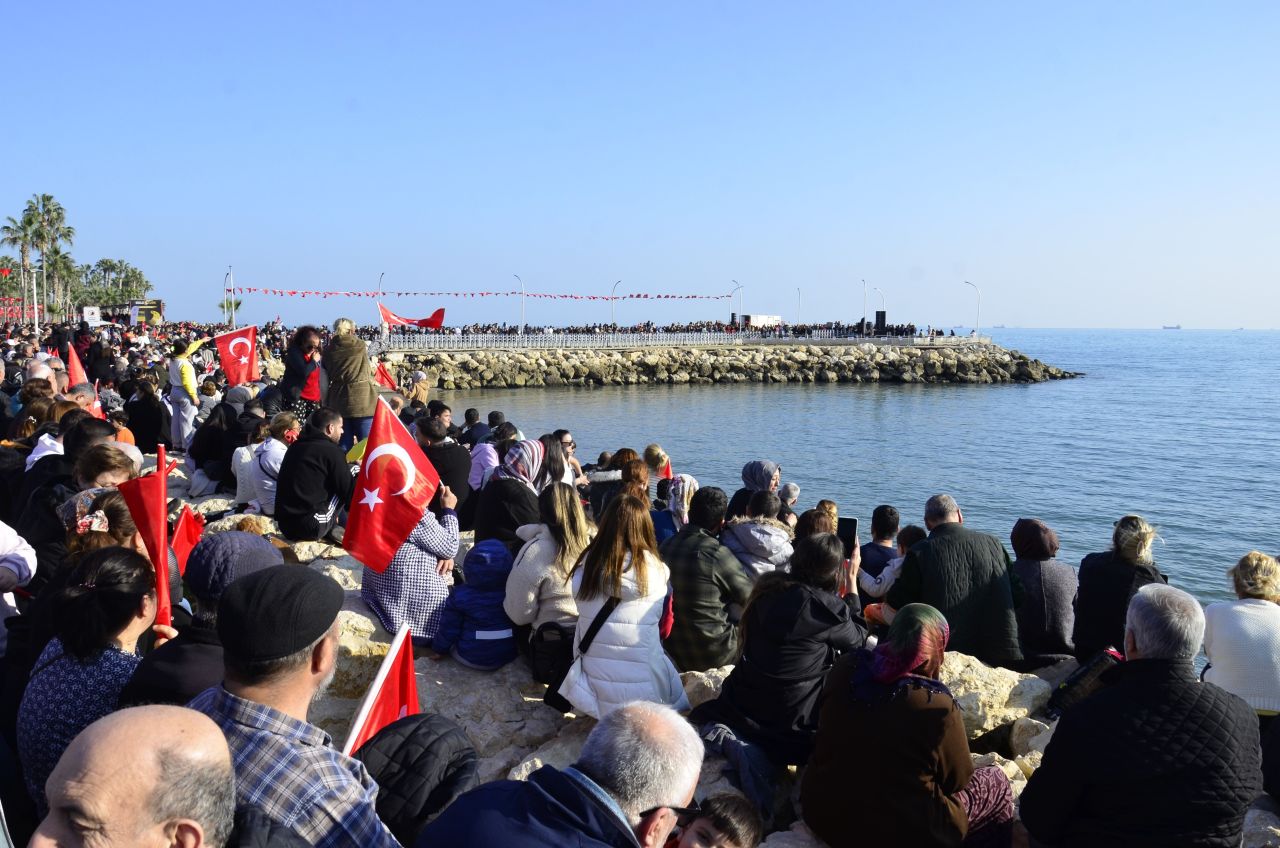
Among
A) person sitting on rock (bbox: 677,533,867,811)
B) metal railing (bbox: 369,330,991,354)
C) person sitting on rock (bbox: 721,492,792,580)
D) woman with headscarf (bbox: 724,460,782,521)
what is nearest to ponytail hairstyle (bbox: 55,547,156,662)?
person sitting on rock (bbox: 677,533,867,811)

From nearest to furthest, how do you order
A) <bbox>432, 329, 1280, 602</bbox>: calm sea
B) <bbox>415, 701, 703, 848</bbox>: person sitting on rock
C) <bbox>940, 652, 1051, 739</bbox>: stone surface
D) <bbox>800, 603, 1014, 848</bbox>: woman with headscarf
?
1. <bbox>415, 701, 703, 848</bbox>: person sitting on rock
2. <bbox>800, 603, 1014, 848</bbox>: woman with headscarf
3. <bbox>940, 652, 1051, 739</bbox>: stone surface
4. <bbox>432, 329, 1280, 602</bbox>: calm sea

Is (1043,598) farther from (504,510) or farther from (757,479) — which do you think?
(504,510)

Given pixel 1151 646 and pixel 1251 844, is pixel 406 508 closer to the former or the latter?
pixel 1151 646

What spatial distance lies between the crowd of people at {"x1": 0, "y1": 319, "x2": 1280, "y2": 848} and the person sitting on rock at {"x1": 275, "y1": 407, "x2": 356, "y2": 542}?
0.02 m

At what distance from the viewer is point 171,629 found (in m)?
4.21

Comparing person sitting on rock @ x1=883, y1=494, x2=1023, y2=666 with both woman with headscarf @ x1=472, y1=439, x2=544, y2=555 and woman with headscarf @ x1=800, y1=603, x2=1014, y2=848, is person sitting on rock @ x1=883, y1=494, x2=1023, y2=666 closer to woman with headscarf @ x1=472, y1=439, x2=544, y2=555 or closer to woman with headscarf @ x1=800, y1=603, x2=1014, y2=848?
woman with headscarf @ x1=800, y1=603, x2=1014, y2=848

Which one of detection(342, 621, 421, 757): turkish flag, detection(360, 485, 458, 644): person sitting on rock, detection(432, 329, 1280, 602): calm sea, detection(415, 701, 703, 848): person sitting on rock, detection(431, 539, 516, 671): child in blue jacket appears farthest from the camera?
detection(432, 329, 1280, 602): calm sea

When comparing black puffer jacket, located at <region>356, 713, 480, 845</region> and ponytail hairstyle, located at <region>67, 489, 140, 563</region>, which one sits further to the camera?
ponytail hairstyle, located at <region>67, 489, 140, 563</region>

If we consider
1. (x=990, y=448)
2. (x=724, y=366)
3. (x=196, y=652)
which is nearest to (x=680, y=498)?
(x=196, y=652)

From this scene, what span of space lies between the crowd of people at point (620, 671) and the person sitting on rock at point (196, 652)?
0.01 meters

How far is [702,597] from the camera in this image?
5590mm

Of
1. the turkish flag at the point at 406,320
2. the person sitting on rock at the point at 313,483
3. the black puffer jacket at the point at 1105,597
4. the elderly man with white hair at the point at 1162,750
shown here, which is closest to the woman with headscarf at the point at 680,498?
the person sitting on rock at the point at 313,483

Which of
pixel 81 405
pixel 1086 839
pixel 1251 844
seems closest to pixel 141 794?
pixel 1086 839

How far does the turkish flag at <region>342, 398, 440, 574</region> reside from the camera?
5605mm
